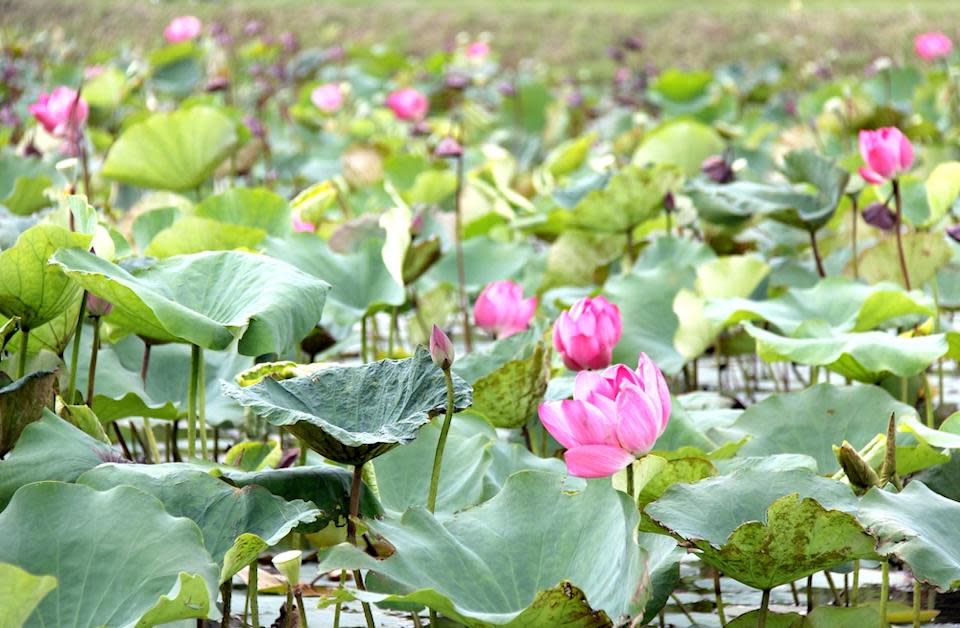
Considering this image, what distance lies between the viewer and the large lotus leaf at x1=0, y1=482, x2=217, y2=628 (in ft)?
3.39

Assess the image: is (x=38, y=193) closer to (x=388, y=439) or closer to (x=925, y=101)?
(x=388, y=439)

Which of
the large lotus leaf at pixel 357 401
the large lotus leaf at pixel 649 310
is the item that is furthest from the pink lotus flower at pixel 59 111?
the large lotus leaf at pixel 357 401

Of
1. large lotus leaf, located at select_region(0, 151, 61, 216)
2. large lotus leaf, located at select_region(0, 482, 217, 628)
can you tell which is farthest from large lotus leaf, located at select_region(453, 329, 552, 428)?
large lotus leaf, located at select_region(0, 151, 61, 216)

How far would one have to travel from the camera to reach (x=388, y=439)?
106cm

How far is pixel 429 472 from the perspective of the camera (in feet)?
4.82

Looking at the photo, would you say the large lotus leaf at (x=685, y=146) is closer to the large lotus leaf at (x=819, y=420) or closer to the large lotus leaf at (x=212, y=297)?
the large lotus leaf at (x=819, y=420)

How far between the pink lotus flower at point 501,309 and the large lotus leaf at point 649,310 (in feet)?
0.65

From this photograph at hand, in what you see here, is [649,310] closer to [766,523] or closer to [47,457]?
A: [766,523]

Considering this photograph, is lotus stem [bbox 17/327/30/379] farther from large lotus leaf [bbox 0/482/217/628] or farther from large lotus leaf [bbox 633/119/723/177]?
large lotus leaf [bbox 633/119/723/177]

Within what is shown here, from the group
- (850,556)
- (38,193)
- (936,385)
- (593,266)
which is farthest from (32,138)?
(850,556)

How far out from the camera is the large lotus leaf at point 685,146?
11.3ft

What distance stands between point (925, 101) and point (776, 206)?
3.05 metres

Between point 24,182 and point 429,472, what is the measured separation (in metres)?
1.35

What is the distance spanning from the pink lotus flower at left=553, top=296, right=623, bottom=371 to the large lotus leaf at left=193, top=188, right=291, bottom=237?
798mm
